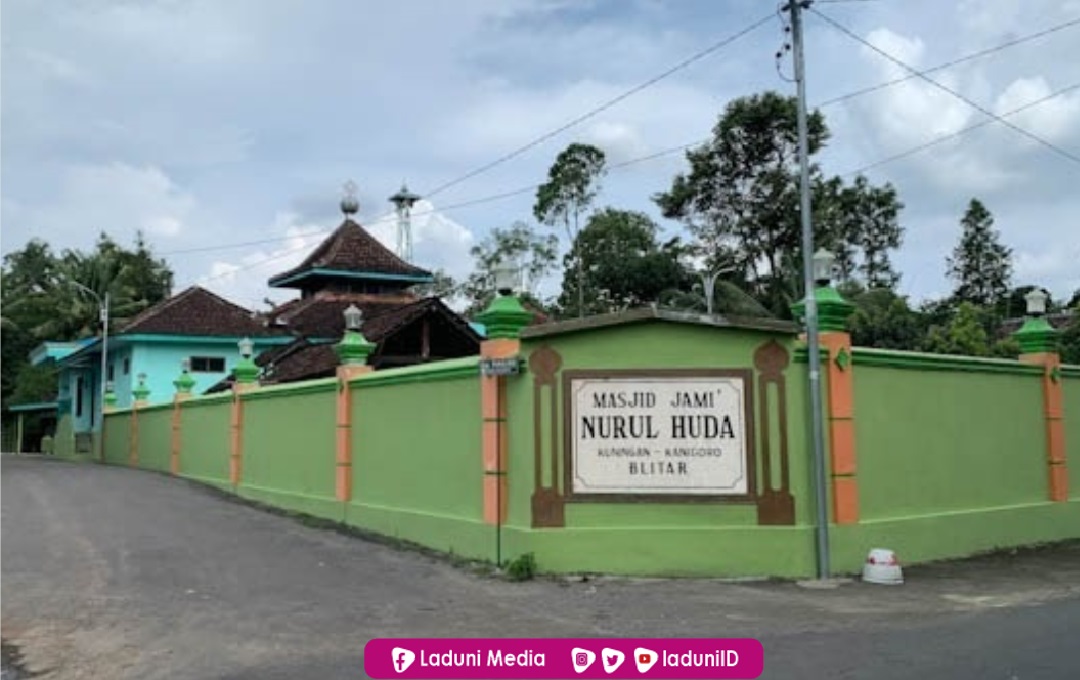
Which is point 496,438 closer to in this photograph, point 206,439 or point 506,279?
point 506,279

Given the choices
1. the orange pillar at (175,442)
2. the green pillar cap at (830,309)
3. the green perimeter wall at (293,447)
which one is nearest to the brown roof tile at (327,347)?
the orange pillar at (175,442)

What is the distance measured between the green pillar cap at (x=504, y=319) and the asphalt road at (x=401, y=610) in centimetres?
252

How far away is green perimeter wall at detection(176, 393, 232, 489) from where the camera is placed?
760 inches

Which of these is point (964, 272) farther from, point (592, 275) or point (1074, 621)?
point (1074, 621)

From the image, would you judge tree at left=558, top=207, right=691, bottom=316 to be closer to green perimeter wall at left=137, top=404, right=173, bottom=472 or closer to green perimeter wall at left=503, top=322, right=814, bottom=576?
green perimeter wall at left=137, top=404, right=173, bottom=472

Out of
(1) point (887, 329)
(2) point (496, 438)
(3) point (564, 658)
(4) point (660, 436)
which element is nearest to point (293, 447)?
(2) point (496, 438)

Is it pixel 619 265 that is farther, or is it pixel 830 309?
pixel 619 265

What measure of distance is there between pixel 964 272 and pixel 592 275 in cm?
1759

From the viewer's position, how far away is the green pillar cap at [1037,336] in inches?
584

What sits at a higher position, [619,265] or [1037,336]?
[619,265]

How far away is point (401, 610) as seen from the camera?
930cm

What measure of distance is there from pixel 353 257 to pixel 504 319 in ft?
70.9

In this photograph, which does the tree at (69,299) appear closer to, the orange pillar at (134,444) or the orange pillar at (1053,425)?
the orange pillar at (134,444)

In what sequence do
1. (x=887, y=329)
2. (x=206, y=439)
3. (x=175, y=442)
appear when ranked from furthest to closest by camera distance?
(x=887, y=329) → (x=175, y=442) → (x=206, y=439)
